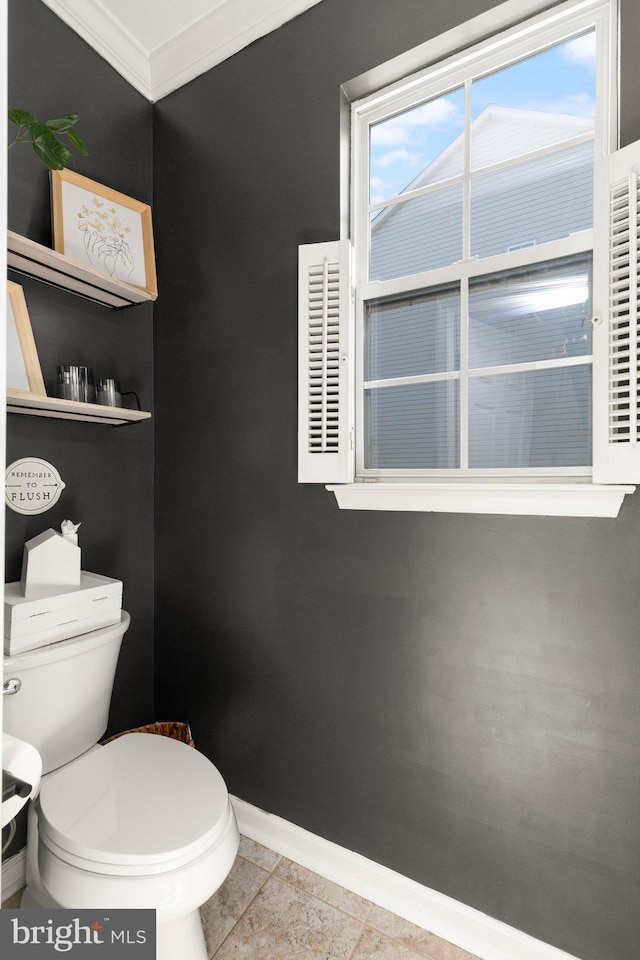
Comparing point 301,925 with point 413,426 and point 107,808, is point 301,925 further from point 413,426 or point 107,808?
point 413,426

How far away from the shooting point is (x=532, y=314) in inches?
51.6

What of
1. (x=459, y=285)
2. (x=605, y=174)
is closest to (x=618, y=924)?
(x=459, y=285)

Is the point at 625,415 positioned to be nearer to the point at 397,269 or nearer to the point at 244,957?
the point at 397,269

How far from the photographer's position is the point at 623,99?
1.16m

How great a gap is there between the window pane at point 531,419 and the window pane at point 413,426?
0.20ft

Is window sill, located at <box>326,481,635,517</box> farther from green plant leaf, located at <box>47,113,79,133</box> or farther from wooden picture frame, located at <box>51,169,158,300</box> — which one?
green plant leaf, located at <box>47,113,79,133</box>

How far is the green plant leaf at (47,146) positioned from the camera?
1.27 meters

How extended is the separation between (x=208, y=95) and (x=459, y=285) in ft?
3.78

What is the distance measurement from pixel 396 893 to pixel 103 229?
7.08ft

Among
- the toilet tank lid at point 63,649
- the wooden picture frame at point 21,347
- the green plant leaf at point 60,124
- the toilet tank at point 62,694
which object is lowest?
the toilet tank at point 62,694

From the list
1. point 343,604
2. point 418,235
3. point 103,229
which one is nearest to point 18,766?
point 343,604

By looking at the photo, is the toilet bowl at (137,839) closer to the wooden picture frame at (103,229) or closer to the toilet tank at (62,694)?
the toilet tank at (62,694)

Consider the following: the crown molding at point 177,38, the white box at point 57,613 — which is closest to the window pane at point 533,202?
the crown molding at point 177,38

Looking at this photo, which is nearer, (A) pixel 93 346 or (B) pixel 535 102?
(B) pixel 535 102
